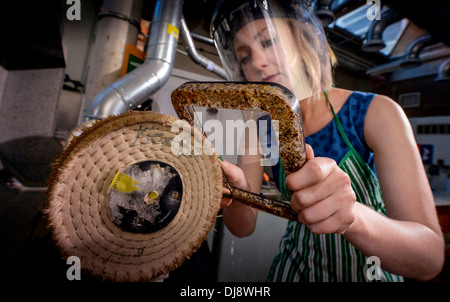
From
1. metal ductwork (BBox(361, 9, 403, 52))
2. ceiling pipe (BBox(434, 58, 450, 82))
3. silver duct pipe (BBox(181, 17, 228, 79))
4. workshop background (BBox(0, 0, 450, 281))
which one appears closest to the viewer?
workshop background (BBox(0, 0, 450, 281))

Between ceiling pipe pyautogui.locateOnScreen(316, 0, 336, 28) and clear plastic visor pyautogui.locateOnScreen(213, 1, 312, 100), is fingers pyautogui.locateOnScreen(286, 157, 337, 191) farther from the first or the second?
ceiling pipe pyautogui.locateOnScreen(316, 0, 336, 28)

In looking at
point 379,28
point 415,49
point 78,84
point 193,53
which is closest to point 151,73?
point 193,53

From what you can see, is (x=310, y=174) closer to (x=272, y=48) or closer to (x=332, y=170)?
(x=332, y=170)

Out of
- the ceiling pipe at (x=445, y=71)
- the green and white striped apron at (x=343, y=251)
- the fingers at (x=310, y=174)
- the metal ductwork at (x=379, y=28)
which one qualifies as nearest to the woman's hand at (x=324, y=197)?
the fingers at (x=310, y=174)

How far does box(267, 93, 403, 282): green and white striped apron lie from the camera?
85cm

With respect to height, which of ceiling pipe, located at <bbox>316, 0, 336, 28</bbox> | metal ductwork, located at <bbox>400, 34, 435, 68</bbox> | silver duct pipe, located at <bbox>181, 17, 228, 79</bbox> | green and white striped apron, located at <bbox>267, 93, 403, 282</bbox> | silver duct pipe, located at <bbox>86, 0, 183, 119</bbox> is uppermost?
metal ductwork, located at <bbox>400, 34, 435, 68</bbox>

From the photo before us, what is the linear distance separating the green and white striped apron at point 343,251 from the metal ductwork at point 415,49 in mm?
5179

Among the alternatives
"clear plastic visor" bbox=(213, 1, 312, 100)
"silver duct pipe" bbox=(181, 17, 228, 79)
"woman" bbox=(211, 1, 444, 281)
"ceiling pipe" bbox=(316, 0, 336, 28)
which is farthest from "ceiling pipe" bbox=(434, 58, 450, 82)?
"clear plastic visor" bbox=(213, 1, 312, 100)

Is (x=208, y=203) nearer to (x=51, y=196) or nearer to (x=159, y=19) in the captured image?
(x=51, y=196)

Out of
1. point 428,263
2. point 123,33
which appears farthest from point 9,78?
point 428,263

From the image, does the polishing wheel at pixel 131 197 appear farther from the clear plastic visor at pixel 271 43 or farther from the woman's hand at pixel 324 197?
the clear plastic visor at pixel 271 43

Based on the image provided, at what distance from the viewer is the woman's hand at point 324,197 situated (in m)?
0.40

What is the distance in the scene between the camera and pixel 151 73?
2254mm
